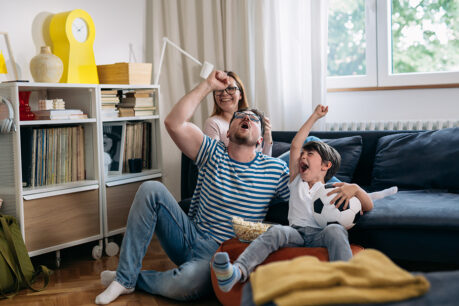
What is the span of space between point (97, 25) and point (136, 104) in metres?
0.77

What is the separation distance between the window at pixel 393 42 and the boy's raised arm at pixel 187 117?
1.62 m

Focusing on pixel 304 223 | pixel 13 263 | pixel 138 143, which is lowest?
pixel 13 263

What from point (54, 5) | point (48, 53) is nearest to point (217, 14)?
point (54, 5)

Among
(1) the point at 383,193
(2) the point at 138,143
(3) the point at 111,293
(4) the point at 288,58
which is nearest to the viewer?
(3) the point at 111,293

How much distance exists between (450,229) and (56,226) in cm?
205

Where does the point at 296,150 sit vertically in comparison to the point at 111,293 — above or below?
above

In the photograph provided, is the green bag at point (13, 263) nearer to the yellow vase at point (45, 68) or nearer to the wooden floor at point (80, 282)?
the wooden floor at point (80, 282)

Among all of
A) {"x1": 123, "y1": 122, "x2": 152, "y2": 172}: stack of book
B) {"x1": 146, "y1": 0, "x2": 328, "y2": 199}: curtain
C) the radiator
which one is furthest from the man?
the radiator

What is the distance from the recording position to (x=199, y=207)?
2617 mm

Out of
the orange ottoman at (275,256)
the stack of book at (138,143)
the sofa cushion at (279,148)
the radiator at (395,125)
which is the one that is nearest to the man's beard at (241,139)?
the orange ottoman at (275,256)

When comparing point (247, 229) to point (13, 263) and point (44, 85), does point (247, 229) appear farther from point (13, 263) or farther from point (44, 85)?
point (44, 85)

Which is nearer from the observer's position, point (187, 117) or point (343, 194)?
point (343, 194)

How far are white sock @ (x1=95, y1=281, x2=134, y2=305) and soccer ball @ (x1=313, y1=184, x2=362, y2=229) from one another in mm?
941

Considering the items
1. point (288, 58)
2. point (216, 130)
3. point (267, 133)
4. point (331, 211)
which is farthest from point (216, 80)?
point (288, 58)
